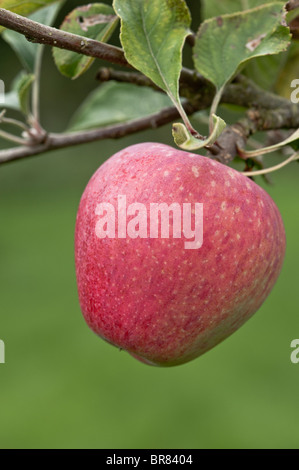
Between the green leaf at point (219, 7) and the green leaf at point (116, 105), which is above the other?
the green leaf at point (219, 7)

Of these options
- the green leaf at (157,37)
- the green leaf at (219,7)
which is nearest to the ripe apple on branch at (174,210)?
the green leaf at (157,37)

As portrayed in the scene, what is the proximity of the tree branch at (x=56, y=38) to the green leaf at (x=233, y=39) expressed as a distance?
0.06m

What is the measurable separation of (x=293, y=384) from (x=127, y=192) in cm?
417

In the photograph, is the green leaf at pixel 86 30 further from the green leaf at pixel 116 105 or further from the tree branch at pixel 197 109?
the green leaf at pixel 116 105

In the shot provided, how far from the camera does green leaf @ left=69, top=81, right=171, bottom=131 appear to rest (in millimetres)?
609

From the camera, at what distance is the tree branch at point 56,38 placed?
310 mm

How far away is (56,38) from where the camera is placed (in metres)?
0.32

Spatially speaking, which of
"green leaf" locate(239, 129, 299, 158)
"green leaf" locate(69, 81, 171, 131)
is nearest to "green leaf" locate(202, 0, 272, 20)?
"green leaf" locate(69, 81, 171, 131)

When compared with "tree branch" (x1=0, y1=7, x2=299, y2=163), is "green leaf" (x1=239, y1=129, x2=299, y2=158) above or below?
below

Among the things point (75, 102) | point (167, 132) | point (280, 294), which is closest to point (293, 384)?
point (280, 294)

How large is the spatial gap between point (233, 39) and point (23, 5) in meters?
0.13


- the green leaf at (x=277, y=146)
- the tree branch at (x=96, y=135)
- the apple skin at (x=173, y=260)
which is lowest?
the apple skin at (x=173, y=260)

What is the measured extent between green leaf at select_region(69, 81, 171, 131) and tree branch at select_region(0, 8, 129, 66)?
236 millimetres

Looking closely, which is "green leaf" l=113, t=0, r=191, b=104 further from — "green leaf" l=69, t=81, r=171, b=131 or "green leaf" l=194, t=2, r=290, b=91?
"green leaf" l=69, t=81, r=171, b=131
